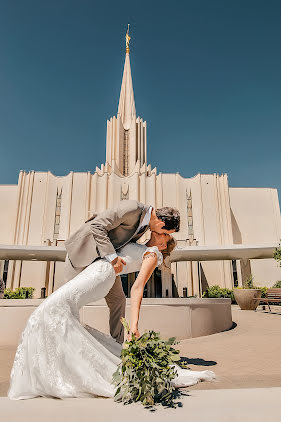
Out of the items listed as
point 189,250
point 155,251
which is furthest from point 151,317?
point 189,250

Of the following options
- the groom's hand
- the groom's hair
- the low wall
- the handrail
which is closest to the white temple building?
the handrail

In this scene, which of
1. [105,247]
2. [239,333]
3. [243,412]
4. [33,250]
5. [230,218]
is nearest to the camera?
[243,412]

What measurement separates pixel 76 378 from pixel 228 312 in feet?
20.6

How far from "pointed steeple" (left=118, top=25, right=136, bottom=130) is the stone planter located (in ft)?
92.3

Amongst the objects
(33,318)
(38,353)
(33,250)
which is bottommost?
(38,353)

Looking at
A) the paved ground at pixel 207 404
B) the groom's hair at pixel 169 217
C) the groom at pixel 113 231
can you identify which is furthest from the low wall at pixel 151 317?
the groom's hair at pixel 169 217

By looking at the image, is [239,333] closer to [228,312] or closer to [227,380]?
[228,312]

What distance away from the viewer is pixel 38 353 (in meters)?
2.18

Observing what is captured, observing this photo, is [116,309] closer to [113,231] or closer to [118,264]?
[118,264]

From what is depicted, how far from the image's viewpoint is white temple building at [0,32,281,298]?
26.3 m

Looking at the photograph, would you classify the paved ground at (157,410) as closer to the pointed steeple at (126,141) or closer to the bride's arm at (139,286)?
the bride's arm at (139,286)

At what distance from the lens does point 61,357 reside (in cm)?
219

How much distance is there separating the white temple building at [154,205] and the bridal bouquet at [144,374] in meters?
22.7

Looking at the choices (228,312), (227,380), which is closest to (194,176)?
(228,312)
